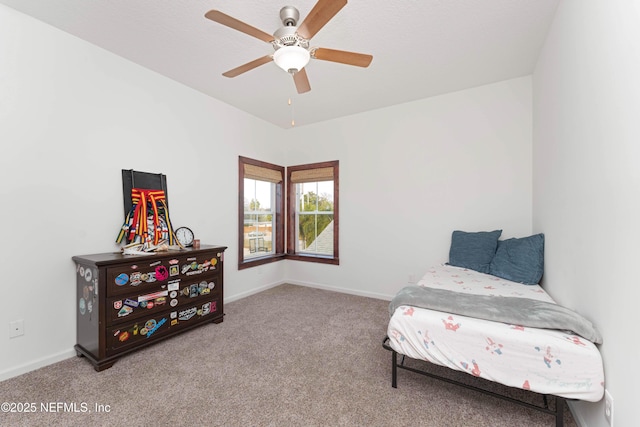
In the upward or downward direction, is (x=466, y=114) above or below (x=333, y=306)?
above

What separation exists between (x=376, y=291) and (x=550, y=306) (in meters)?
2.45

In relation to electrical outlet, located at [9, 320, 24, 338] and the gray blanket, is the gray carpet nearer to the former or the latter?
electrical outlet, located at [9, 320, 24, 338]

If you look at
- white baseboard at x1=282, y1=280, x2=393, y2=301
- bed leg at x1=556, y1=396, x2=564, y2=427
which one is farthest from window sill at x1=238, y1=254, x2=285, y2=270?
bed leg at x1=556, y1=396, x2=564, y2=427

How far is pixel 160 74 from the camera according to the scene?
302cm

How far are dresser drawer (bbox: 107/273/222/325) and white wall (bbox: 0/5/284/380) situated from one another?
1.73 feet

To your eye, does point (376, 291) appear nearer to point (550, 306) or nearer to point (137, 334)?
point (550, 306)

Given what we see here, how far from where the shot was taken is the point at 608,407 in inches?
50.6

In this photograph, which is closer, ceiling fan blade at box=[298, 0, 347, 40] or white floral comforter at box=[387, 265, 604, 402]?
white floral comforter at box=[387, 265, 604, 402]

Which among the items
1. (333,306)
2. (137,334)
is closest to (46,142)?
(137,334)

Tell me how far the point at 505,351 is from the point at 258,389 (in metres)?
1.56

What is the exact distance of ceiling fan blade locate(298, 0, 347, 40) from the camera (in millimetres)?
1464

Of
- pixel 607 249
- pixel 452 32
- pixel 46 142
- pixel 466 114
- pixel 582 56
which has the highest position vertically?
pixel 452 32

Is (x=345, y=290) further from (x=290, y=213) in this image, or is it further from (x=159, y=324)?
(x=159, y=324)

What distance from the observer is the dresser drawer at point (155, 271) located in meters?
2.23
